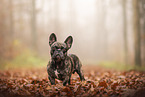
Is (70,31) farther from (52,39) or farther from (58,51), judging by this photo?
(58,51)

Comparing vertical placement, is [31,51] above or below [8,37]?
below

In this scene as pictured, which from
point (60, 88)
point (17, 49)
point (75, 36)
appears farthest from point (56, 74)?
point (75, 36)

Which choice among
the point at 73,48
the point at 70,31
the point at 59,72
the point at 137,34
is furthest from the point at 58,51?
the point at 70,31

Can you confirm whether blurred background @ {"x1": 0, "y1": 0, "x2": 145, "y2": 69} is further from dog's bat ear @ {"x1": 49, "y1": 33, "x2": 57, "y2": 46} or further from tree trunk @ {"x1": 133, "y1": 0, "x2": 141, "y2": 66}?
dog's bat ear @ {"x1": 49, "y1": 33, "x2": 57, "y2": 46}

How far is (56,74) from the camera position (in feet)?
13.8

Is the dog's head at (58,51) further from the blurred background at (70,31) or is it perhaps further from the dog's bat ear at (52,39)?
the blurred background at (70,31)

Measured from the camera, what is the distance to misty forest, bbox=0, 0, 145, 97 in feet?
14.2

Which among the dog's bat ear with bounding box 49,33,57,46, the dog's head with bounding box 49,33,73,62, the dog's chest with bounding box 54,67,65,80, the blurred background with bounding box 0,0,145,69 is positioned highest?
the blurred background with bounding box 0,0,145,69

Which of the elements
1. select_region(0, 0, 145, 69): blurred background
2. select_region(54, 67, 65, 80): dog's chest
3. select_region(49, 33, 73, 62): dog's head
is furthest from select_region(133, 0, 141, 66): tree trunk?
select_region(54, 67, 65, 80): dog's chest

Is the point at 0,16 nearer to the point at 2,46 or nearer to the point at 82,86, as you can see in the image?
the point at 2,46

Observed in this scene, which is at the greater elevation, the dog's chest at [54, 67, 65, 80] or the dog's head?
the dog's head

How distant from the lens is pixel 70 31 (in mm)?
40938

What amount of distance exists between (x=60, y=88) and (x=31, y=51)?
15.5 meters

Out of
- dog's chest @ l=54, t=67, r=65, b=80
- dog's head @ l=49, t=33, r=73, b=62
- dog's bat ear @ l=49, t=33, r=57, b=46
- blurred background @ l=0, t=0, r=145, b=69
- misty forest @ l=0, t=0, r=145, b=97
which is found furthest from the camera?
blurred background @ l=0, t=0, r=145, b=69
